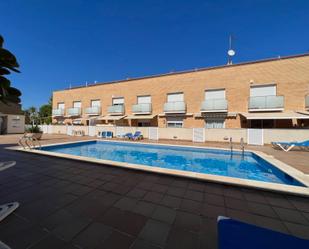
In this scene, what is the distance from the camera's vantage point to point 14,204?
3.00m

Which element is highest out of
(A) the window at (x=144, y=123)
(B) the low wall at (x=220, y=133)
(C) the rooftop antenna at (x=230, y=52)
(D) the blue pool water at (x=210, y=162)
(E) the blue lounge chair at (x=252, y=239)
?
(C) the rooftop antenna at (x=230, y=52)

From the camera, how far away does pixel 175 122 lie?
776 inches

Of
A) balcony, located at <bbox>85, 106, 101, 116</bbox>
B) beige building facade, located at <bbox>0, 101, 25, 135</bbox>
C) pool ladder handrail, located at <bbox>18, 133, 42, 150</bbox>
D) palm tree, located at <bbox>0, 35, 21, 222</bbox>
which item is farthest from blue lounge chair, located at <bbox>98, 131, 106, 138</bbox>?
palm tree, located at <bbox>0, 35, 21, 222</bbox>

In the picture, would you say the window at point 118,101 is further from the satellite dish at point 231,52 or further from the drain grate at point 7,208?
the drain grate at point 7,208

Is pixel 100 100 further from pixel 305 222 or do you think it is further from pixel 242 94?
pixel 305 222

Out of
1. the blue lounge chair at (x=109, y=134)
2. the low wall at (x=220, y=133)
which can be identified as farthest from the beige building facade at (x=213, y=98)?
the blue lounge chair at (x=109, y=134)

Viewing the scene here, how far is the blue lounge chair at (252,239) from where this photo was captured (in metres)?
1.24

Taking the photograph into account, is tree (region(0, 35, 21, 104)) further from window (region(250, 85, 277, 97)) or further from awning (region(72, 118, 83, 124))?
awning (region(72, 118, 83, 124))

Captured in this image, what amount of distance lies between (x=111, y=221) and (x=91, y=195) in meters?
1.22

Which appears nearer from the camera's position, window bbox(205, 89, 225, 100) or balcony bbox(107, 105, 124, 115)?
window bbox(205, 89, 225, 100)

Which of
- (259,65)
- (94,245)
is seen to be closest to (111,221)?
(94,245)

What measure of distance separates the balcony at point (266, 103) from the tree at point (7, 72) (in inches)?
725

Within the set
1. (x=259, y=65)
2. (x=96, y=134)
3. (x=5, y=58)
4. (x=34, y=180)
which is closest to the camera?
(x=5, y=58)

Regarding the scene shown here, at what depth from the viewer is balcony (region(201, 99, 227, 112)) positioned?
1689cm
